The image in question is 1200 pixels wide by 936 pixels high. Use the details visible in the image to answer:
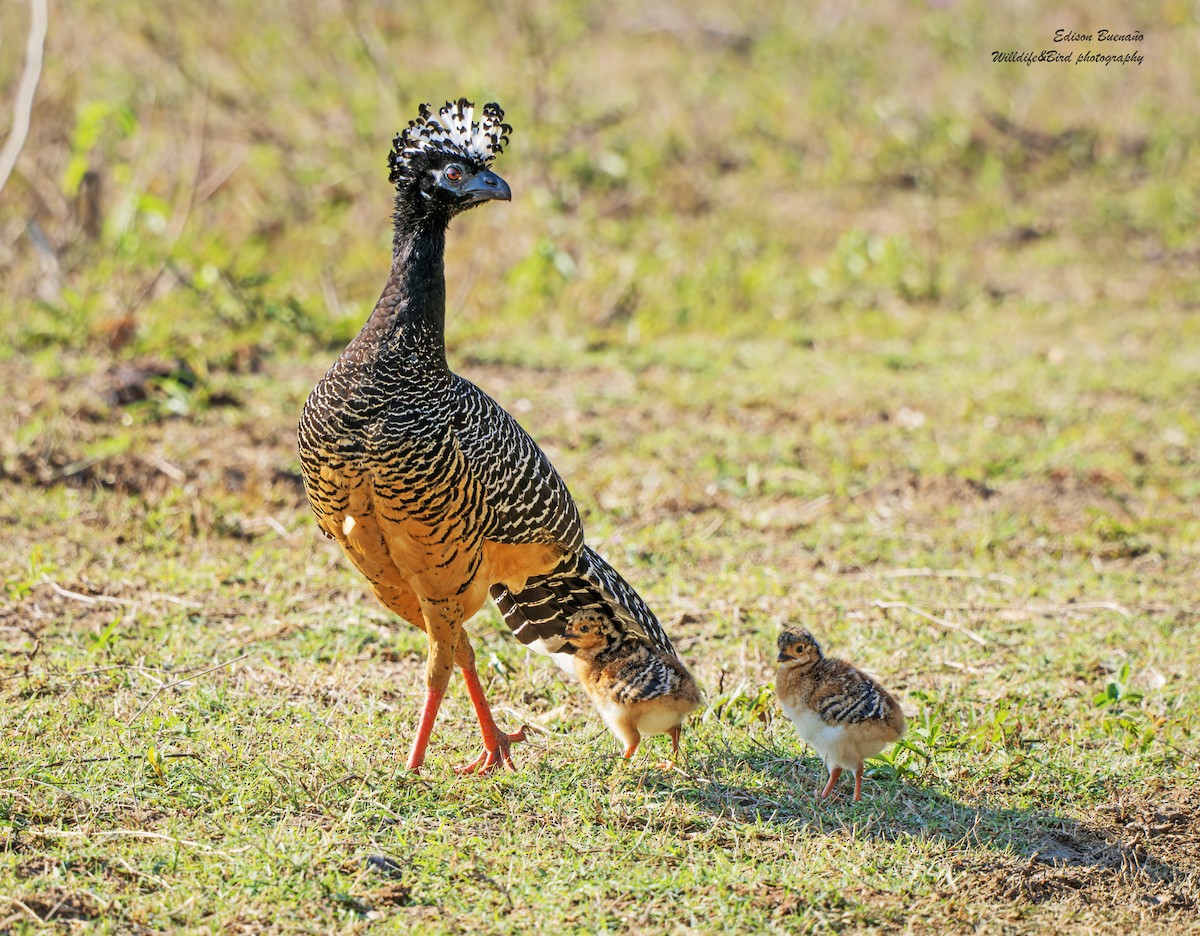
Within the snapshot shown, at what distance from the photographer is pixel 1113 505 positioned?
Result: 25.2ft

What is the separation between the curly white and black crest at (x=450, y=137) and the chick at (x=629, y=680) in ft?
5.70

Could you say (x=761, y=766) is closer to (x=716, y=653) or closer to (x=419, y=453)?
(x=716, y=653)

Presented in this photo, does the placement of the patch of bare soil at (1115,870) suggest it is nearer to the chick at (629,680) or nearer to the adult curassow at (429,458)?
the chick at (629,680)

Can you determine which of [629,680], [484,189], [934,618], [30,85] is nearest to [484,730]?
[629,680]

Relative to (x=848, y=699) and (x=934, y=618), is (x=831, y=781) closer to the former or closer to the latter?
(x=848, y=699)

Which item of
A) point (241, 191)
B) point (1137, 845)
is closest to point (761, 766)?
point (1137, 845)

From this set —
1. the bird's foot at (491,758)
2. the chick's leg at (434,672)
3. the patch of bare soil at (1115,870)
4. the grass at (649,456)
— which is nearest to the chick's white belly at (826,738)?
the grass at (649,456)

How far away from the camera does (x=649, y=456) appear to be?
8.10 meters

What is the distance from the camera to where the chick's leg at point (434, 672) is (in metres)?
4.60

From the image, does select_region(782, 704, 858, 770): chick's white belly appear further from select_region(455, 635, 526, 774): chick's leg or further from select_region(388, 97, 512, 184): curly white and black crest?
select_region(388, 97, 512, 184): curly white and black crest

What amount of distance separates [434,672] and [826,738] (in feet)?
4.40

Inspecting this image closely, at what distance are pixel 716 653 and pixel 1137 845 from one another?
1923 mm

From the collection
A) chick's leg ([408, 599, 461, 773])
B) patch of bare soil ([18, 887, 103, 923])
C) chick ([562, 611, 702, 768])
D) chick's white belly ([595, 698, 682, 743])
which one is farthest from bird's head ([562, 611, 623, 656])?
patch of bare soil ([18, 887, 103, 923])

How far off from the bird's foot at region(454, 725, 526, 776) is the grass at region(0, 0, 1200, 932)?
0.10 m
